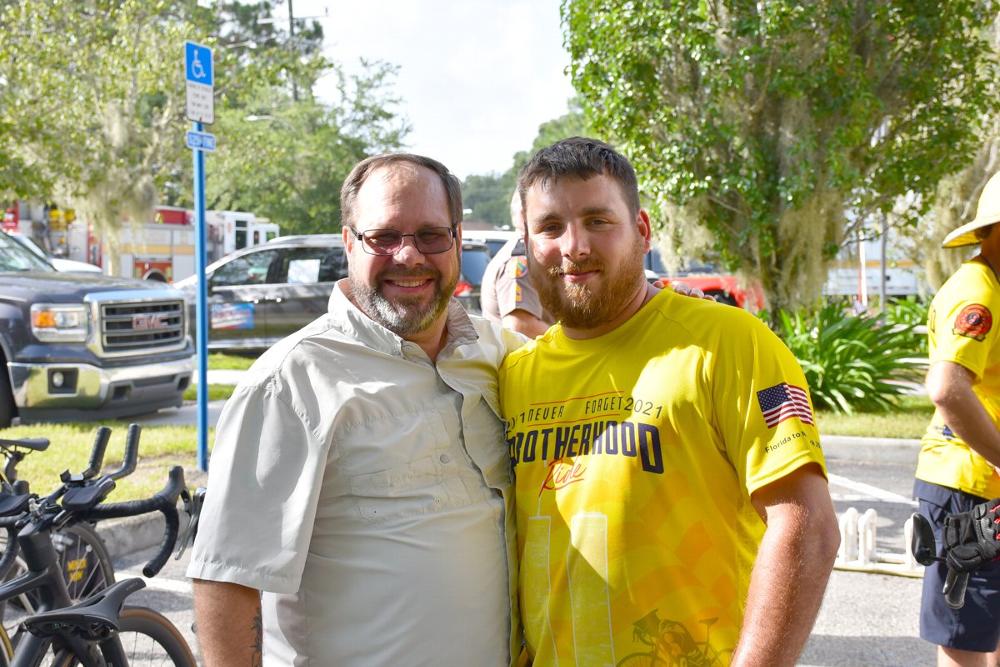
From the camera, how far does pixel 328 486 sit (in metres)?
2.10

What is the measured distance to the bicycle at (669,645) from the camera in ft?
6.51

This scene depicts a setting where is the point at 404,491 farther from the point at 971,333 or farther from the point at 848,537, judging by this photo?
the point at 848,537

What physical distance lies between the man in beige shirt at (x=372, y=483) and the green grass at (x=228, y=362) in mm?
12569

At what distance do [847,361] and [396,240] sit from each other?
391 inches

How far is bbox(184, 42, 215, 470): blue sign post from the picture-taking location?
734 cm

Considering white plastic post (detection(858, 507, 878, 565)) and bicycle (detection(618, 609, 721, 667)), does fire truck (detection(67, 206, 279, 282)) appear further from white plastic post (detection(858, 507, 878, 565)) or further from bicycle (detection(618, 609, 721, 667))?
bicycle (detection(618, 609, 721, 667))

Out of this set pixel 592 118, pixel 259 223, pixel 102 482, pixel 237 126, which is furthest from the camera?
pixel 259 223

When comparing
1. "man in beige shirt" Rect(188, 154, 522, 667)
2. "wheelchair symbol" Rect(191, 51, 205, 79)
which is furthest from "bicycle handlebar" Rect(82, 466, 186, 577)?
"wheelchair symbol" Rect(191, 51, 205, 79)

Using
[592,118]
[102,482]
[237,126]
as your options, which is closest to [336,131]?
[237,126]

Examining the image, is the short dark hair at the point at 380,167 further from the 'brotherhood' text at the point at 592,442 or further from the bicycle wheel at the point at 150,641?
the bicycle wheel at the point at 150,641

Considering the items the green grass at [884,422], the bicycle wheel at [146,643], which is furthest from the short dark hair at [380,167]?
the green grass at [884,422]

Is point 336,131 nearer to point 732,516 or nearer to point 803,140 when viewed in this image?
point 803,140

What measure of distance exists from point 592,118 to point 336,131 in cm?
2278

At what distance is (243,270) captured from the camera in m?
16.1
